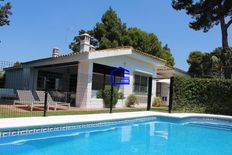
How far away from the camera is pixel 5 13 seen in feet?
68.6

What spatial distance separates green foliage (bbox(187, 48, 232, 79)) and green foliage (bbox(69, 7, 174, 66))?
19.5 feet

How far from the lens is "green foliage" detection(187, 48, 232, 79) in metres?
26.2

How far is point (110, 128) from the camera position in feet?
40.3

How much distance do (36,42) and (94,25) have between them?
1231 centimetres

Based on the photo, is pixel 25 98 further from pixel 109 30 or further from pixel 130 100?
pixel 109 30

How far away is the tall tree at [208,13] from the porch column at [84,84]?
13726mm

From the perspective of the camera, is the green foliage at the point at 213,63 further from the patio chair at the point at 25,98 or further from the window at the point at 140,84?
the patio chair at the point at 25,98

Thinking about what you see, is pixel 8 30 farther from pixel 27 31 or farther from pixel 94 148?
pixel 94 148

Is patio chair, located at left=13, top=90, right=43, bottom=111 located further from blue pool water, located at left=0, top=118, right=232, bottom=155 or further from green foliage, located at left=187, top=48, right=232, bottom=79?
green foliage, located at left=187, top=48, right=232, bottom=79

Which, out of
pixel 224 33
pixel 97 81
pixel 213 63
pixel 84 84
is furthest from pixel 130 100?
pixel 213 63

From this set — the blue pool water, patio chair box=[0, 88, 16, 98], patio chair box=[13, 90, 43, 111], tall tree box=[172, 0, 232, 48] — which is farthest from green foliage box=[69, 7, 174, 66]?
the blue pool water

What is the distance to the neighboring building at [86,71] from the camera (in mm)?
18375

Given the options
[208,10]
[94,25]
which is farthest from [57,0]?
[94,25]

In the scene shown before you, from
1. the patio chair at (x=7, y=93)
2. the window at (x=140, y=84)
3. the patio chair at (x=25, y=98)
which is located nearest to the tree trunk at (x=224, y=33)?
the window at (x=140, y=84)
